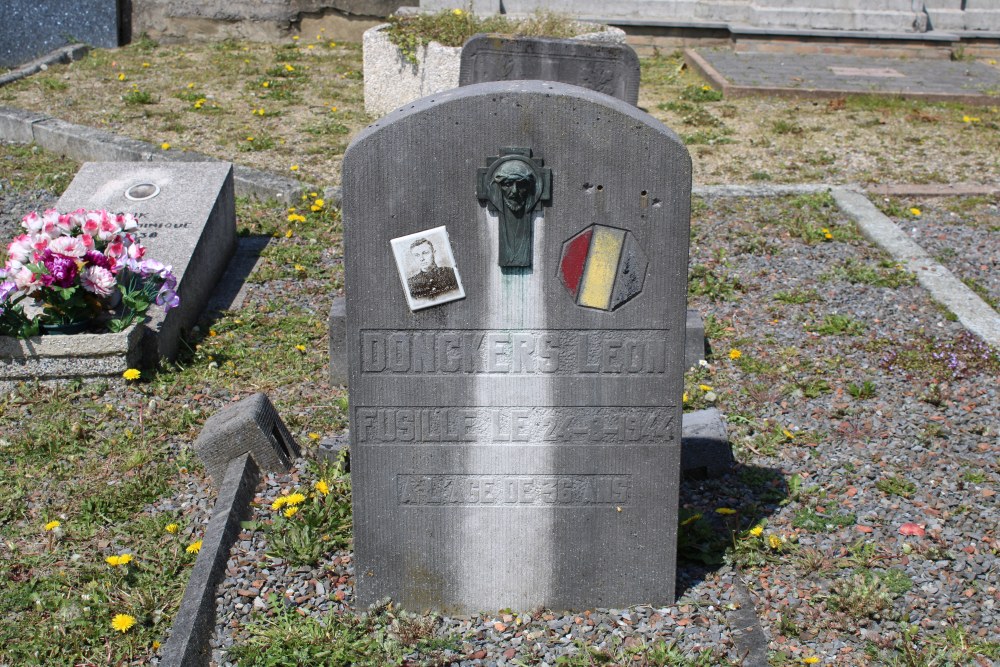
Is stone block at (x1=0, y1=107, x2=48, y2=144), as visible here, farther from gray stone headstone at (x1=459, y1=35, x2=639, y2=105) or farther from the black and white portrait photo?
the black and white portrait photo

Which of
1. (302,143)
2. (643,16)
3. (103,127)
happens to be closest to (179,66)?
(103,127)

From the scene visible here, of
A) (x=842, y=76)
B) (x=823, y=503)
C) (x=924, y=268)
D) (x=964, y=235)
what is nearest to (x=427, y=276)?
(x=823, y=503)

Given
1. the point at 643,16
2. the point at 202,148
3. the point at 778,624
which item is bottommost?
the point at 778,624

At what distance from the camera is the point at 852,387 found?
4.95 meters

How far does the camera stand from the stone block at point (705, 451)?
13.5ft

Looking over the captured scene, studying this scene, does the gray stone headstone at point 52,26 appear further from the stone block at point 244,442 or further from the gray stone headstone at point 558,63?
the stone block at point 244,442

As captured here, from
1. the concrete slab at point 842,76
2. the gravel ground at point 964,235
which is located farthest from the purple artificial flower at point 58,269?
the concrete slab at point 842,76

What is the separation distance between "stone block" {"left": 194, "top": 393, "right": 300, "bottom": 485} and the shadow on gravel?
150 cm

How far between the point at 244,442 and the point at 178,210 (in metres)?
2.54

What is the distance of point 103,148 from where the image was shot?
822 centimetres

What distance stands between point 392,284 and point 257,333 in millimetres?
2719

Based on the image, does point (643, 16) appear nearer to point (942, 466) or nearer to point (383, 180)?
point (942, 466)

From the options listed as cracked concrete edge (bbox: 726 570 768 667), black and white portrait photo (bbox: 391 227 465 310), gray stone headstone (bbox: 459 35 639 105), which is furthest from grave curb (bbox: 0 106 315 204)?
cracked concrete edge (bbox: 726 570 768 667)

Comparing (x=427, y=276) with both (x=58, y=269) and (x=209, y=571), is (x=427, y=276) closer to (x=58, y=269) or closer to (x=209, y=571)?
(x=209, y=571)
